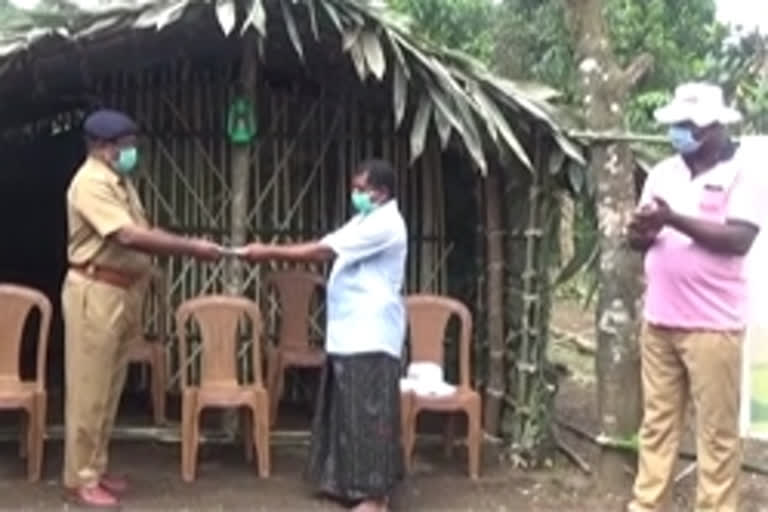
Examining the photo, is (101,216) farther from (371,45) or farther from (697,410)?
(697,410)

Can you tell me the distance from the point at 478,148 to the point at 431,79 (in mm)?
456

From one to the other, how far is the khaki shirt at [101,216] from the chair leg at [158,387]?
1757 millimetres

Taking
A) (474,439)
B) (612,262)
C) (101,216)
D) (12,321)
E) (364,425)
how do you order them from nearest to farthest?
(101,216) → (364,425) → (612,262) → (12,321) → (474,439)

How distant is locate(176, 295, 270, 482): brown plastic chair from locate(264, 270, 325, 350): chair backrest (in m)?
0.98

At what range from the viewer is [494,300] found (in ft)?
27.0

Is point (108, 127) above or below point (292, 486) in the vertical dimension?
above

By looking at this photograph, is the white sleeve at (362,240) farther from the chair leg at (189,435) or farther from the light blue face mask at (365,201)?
the chair leg at (189,435)

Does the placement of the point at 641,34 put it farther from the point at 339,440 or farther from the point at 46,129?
the point at 339,440

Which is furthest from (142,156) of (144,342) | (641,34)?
(641,34)

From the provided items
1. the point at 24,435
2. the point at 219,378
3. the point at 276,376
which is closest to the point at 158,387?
the point at 276,376

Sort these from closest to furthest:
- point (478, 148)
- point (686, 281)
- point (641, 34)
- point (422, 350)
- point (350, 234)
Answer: point (686, 281) < point (350, 234) < point (478, 148) < point (422, 350) < point (641, 34)

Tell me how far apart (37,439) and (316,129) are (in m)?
2.97

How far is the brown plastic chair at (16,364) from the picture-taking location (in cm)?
712

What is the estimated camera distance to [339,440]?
6.84m
